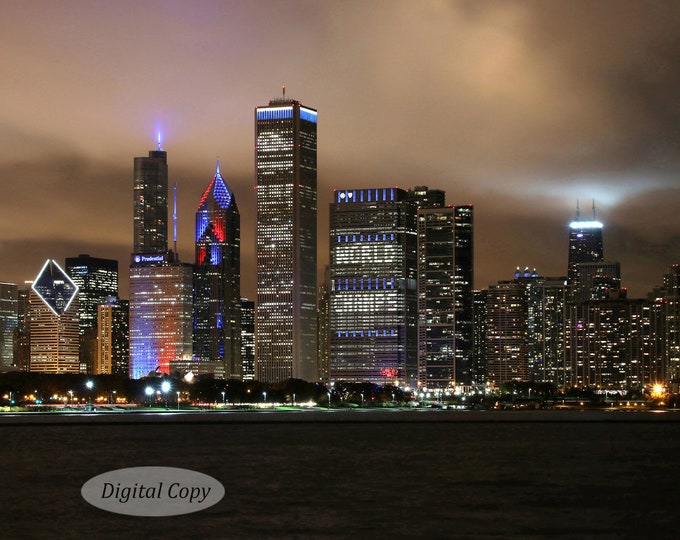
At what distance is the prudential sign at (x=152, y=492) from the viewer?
169 ft

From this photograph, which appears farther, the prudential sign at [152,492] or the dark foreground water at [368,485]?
the prudential sign at [152,492]

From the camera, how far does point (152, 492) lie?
5575 cm

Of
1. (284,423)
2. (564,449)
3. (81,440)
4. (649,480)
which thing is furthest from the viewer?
(284,423)

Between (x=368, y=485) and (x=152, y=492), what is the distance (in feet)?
49.3

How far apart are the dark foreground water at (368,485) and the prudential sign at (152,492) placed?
1057mm

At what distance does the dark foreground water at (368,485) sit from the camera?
46281 millimetres

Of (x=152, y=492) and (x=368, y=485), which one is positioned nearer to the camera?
(x=152, y=492)

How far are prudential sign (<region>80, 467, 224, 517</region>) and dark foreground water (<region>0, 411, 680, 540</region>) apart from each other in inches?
41.6

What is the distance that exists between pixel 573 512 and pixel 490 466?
30693mm

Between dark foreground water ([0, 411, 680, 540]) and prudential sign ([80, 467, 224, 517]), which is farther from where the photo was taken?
prudential sign ([80, 467, 224, 517])

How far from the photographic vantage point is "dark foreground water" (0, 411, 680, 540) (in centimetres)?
4628

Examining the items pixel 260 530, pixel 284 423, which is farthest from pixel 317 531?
pixel 284 423

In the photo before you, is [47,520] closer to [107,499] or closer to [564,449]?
[107,499]

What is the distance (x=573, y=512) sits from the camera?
172ft
